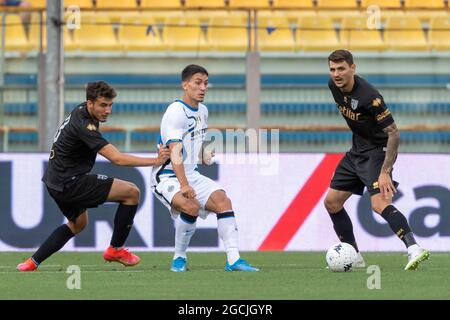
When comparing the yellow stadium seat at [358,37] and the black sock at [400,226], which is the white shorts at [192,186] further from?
→ the yellow stadium seat at [358,37]

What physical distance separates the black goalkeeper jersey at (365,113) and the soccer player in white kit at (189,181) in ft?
4.24

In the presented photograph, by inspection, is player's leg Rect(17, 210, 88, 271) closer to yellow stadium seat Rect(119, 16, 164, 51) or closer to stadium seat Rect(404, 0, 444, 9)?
yellow stadium seat Rect(119, 16, 164, 51)

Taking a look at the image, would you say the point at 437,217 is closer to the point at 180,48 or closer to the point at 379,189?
the point at 379,189

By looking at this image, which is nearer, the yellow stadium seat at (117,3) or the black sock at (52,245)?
the black sock at (52,245)

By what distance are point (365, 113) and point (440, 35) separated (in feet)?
26.2

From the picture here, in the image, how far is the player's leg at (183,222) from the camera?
10477mm

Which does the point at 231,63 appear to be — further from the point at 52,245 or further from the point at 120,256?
the point at 52,245

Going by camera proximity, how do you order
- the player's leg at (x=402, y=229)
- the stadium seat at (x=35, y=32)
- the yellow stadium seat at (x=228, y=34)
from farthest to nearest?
the yellow stadium seat at (x=228, y=34)
the stadium seat at (x=35, y=32)
the player's leg at (x=402, y=229)

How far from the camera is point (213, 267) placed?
447 inches

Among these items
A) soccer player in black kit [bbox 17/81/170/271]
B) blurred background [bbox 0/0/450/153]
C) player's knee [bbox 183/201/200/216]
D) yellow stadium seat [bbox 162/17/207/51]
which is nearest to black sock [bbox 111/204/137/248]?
soccer player in black kit [bbox 17/81/170/271]

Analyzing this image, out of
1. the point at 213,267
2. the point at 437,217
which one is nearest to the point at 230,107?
the point at 437,217

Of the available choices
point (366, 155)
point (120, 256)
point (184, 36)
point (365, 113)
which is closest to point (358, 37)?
point (184, 36)

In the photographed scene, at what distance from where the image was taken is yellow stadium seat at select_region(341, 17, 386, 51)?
18.3 m

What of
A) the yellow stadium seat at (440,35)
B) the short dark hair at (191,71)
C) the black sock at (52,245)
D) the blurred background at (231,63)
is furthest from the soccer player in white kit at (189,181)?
the yellow stadium seat at (440,35)
